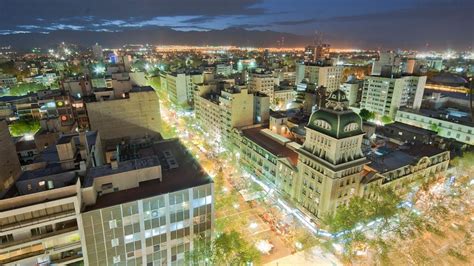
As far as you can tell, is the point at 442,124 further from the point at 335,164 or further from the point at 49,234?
the point at 49,234

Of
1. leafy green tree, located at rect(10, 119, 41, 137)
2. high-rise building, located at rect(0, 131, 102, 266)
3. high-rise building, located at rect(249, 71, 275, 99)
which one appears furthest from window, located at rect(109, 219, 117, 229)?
high-rise building, located at rect(249, 71, 275, 99)

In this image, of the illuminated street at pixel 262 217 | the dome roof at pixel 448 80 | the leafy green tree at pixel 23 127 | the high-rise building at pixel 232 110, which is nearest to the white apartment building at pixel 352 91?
the high-rise building at pixel 232 110

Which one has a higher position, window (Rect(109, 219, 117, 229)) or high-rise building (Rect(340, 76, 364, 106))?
high-rise building (Rect(340, 76, 364, 106))

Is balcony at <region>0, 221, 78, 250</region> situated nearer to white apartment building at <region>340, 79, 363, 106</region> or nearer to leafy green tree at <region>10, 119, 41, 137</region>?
leafy green tree at <region>10, 119, 41, 137</region>

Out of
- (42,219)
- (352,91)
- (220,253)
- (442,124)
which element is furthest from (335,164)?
(352,91)

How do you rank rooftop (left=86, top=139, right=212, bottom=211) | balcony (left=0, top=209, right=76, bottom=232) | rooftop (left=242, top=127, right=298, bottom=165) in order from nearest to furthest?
1. balcony (left=0, top=209, right=76, bottom=232)
2. rooftop (left=86, top=139, right=212, bottom=211)
3. rooftop (left=242, top=127, right=298, bottom=165)

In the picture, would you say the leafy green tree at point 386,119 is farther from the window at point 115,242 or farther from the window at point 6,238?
the window at point 6,238
